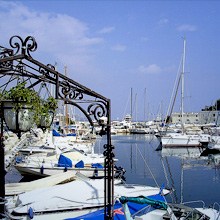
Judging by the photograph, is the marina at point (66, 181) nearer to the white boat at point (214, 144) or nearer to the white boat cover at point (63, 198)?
the white boat cover at point (63, 198)

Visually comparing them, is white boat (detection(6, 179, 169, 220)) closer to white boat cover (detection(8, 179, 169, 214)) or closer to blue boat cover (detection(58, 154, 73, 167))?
white boat cover (detection(8, 179, 169, 214))

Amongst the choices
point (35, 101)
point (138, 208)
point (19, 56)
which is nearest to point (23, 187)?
point (138, 208)

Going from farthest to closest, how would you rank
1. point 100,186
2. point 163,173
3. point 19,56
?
point 163,173 → point 100,186 → point 19,56

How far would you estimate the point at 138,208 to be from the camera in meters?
9.08

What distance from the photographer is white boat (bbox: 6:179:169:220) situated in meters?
8.37

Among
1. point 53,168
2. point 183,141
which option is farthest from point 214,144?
point 53,168

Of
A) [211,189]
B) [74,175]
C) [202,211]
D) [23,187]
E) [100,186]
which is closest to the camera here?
[202,211]

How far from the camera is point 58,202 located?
344 inches

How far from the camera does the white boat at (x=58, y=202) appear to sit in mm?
8367

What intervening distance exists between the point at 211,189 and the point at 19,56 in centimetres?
1908

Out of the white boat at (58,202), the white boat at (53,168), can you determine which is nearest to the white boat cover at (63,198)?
the white boat at (58,202)

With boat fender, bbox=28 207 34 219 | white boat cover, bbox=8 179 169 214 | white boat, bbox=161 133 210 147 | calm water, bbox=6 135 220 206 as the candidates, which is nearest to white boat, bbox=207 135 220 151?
white boat, bbox=161 133 210 147

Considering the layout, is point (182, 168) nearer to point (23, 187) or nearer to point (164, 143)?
point (164, 143)

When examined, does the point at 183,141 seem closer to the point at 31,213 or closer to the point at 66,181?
the point at 66,181
